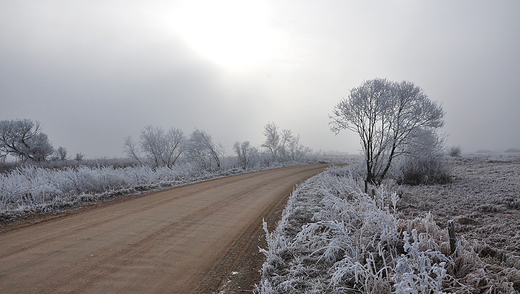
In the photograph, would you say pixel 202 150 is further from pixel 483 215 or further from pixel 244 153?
pixel 483 215

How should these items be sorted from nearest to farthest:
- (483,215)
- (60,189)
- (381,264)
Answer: (381,264) → (483,215) → (60,189)

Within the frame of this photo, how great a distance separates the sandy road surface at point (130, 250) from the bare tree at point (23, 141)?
3393 cm

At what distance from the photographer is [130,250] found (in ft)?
15.9

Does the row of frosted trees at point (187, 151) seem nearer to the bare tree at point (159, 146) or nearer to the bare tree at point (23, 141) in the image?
the bare tree at point (159, 146)

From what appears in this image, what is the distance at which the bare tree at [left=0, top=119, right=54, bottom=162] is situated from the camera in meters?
31.0

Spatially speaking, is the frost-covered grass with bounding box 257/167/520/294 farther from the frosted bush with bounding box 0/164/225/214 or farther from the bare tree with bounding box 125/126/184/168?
the bare tree with bounding box 125/126/184/168

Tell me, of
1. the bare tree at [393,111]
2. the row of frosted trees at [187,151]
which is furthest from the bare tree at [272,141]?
the bare tree at [393,111]

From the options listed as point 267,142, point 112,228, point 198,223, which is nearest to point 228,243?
point 198,223

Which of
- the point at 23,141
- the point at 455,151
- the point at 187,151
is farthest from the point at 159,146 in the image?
the point at 455,151

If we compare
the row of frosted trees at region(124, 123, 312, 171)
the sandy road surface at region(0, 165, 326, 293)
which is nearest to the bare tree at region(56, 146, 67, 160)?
the row of frosted trees at region(124, 123, 312, 171)

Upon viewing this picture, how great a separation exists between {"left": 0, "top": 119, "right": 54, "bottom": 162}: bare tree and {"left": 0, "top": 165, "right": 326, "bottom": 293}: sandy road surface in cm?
3393

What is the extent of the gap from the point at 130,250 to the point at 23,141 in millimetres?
39212

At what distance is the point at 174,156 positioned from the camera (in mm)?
30000

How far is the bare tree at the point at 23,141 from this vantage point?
3102 centimetres
